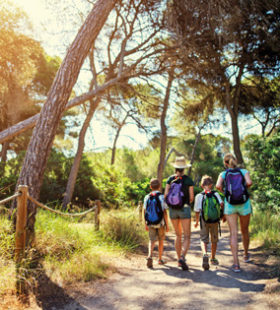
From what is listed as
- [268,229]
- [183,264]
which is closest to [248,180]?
[183,264]

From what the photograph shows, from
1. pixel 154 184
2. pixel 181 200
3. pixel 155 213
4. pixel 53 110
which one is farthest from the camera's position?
pixel 53 110

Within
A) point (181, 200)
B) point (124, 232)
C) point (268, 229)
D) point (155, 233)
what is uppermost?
point (181, 200)

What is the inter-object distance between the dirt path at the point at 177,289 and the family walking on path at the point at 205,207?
0.22 metres

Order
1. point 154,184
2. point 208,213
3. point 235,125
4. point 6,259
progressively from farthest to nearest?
1. point 235,125
2. point 154,184
3. point 208,213
4. point 6,259

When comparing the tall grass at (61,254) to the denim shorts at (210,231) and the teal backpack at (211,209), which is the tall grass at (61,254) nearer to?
the denim shorts at (210,231)

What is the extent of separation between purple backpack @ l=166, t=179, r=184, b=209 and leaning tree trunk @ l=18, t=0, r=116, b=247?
2.22 meters

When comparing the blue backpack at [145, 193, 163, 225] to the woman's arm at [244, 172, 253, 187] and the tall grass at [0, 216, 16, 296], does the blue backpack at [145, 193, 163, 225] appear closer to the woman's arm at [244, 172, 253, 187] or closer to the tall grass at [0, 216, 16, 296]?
the woman's arm at [244, 172, 253, 187]

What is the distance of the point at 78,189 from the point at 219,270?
7367 millimetres

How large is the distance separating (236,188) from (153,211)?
4.39 ft

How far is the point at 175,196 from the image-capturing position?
14.8 ft

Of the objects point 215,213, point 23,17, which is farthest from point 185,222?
point 23,17

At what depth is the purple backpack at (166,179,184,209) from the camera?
14.6 ft

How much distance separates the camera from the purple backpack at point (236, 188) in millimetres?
4328

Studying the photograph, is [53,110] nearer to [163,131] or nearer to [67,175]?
[163,131]
